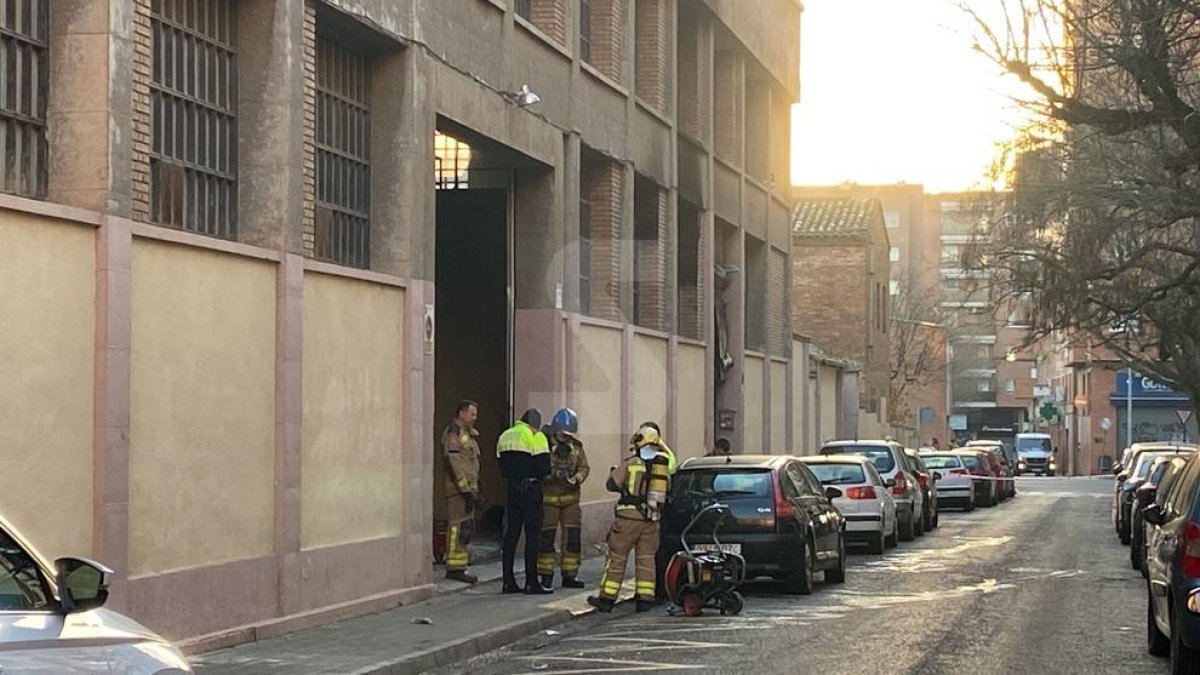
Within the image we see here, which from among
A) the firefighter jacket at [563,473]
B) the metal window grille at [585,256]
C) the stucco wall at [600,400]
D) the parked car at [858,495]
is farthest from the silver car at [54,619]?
the parked car at [858,495]

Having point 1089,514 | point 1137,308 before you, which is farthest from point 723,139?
point 1089,514

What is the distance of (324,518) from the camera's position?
15.2 m

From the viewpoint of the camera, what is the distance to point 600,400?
950 inches

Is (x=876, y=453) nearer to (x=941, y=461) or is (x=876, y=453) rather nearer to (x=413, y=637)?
(x=941, y=461)

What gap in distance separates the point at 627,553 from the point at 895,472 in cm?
1293

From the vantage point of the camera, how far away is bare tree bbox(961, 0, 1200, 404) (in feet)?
59.9

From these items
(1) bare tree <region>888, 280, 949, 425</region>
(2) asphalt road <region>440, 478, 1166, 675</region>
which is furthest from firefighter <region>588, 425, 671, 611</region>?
(1) bare tree <region>888, 280, 949, 425</region>

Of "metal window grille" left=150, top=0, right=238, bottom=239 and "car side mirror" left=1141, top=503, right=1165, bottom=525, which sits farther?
"metal window grille" left=150, top=0, right=238, bottom=239

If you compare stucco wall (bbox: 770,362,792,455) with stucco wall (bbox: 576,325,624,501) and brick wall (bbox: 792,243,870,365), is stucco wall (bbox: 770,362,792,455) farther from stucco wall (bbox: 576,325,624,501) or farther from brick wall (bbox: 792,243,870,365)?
brick wall (bbox: 792,243,870,365)

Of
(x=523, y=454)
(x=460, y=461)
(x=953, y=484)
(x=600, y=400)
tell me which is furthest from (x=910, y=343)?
(x=523, y=454)

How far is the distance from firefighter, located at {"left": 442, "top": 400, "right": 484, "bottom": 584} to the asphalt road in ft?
7.04

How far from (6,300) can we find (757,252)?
27458 millimetres

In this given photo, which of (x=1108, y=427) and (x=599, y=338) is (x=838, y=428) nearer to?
(x=599, y=338)

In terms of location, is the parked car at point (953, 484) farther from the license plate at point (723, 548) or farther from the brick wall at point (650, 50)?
the license plate at point (723, 548)
